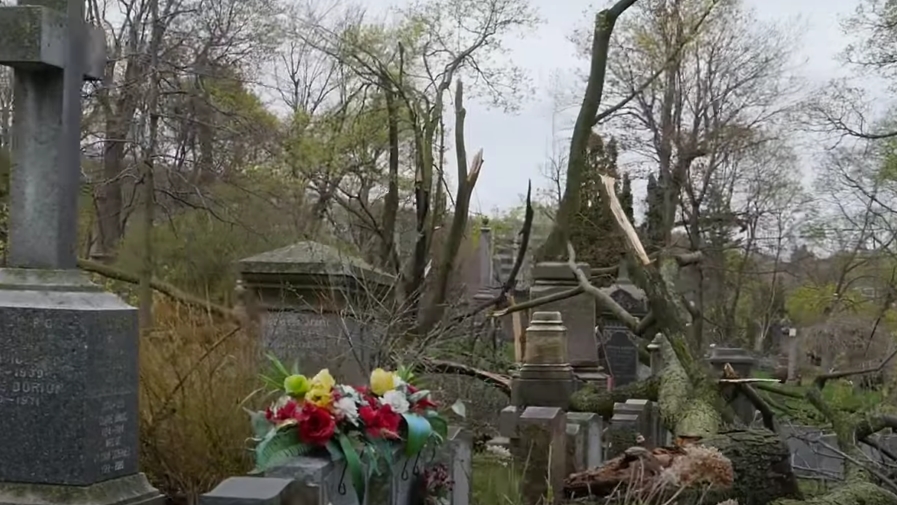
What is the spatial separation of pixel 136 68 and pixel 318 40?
9586 millimetres

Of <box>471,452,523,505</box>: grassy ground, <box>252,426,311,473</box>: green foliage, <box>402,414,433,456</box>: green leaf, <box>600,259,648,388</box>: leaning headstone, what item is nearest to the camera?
<box>252,426,311,473</box>: green foliage

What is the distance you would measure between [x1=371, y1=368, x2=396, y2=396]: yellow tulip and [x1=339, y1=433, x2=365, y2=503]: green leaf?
2.19 feet

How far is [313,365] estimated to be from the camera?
33.3 ft

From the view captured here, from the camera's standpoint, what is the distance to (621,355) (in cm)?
1889

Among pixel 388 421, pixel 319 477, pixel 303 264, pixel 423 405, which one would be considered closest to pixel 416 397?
pixel 423 405

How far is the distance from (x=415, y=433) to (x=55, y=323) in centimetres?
205

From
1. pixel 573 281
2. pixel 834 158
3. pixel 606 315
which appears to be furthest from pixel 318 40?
pixel 834 158

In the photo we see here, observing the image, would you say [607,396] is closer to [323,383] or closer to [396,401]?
[396,401]

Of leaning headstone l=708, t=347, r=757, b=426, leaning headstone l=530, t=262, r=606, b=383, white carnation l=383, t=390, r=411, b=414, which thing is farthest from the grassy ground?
leaning headstone l=530, t=262, r=606, b=383

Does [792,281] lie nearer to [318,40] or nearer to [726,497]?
[318,40]

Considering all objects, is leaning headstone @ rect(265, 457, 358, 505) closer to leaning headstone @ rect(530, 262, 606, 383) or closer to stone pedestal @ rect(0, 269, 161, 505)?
stone pedestal @ rect(0, 269, 161, 505)

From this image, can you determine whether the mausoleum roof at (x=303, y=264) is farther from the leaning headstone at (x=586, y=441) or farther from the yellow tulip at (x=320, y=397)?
the yellow tulip at (x=320, y=397)

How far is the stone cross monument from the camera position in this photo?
586 cm

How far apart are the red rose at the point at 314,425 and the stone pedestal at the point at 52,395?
1.35 m
